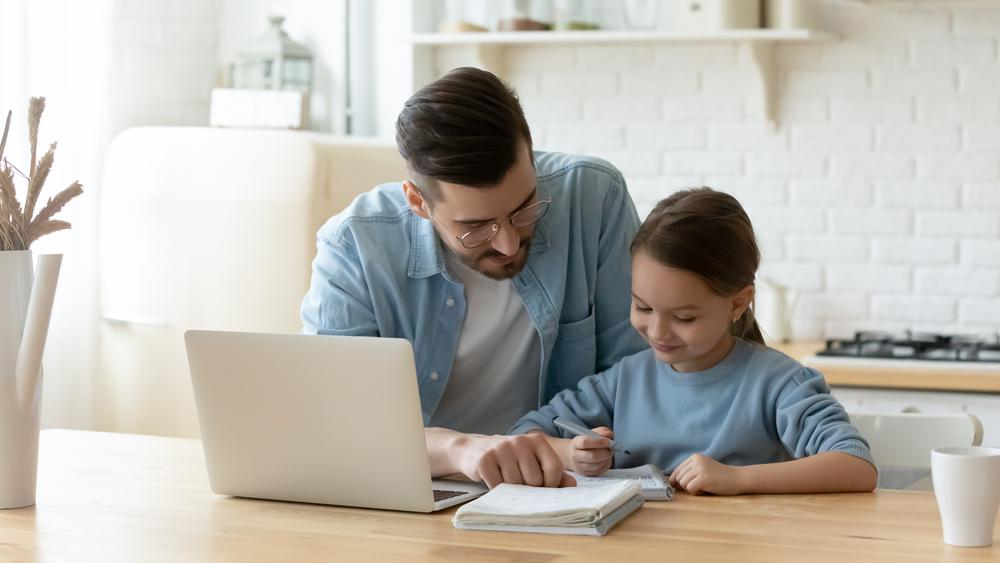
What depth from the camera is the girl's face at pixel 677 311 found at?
78.7 inches

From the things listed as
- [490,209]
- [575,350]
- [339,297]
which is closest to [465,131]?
[490,209]

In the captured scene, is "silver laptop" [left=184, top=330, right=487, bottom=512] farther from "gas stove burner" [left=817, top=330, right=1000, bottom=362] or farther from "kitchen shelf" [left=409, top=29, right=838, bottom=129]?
"kitchen shelf" [left=409, top=29, right=838, bottom=129]

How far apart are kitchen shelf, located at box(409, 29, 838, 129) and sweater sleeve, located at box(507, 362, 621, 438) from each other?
73.7 inches

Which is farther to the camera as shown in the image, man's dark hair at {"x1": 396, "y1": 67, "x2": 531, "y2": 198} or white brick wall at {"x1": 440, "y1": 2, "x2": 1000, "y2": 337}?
white brick wall at {"x1": 440, "y1": 2, "x2": 1000, "y2": 337}

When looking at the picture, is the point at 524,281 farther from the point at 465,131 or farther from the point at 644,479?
the point at 644,479

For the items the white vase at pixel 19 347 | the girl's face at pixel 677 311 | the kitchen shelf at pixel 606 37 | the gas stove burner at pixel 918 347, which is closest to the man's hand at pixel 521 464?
the girl's face at pixel 677 311

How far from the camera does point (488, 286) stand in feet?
7.57

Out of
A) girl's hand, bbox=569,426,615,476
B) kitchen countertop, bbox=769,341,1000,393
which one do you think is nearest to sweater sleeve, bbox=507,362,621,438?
girl's hand, bbox=569,426,615,476

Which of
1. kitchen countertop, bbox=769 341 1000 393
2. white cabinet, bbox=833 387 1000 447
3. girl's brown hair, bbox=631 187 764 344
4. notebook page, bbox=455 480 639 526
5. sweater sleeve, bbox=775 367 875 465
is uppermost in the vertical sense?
girl's brown hair, bbox=631 187 764 344

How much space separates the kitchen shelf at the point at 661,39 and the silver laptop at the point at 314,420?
90.9 inches

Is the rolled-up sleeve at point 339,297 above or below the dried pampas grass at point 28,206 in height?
below

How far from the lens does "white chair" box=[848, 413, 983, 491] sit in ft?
7.07

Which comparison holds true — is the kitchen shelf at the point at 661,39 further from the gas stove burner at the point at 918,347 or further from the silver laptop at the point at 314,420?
the silver laptop at the point at 314,420

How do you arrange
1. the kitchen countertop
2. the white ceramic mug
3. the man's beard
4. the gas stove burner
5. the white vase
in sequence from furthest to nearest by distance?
the gas stove burner, the kitchen countertop, the man's beard, the white vase, the white ceramic mug
